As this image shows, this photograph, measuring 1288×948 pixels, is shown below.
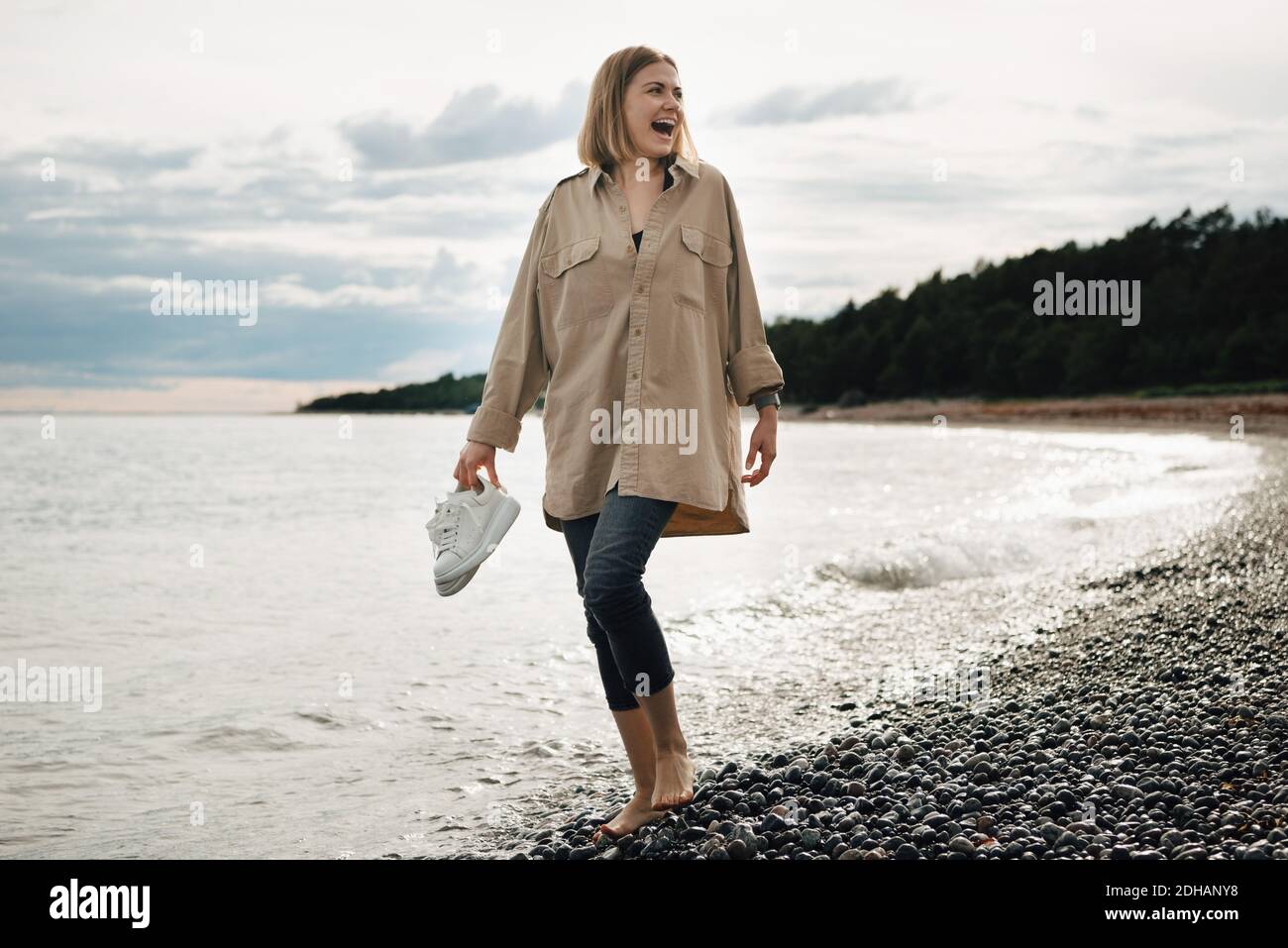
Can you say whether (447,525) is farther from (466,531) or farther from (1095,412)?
(1095,412)

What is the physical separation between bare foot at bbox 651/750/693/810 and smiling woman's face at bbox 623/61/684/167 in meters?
2.04

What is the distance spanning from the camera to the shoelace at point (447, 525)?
3648 millimetres

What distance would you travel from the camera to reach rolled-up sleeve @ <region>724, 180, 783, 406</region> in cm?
369

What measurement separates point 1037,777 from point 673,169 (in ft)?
8.35

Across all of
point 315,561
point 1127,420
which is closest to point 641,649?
point 315,561

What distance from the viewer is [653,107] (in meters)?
3.62

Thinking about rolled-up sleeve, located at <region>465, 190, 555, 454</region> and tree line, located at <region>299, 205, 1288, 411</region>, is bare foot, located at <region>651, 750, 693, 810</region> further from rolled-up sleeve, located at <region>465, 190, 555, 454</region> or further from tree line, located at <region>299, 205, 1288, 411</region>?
tree line, located at <region>299, 205, 1288, 411</region>

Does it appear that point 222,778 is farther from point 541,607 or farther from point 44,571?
point 44,571

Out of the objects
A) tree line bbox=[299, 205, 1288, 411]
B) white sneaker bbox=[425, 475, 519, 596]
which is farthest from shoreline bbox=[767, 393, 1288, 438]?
white sneaker bbox=[425, 475, 519, 596]

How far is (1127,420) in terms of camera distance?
56.0 meters

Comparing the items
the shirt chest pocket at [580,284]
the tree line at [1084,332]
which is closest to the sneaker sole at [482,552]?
the shirt chest pocket at [580,284]
